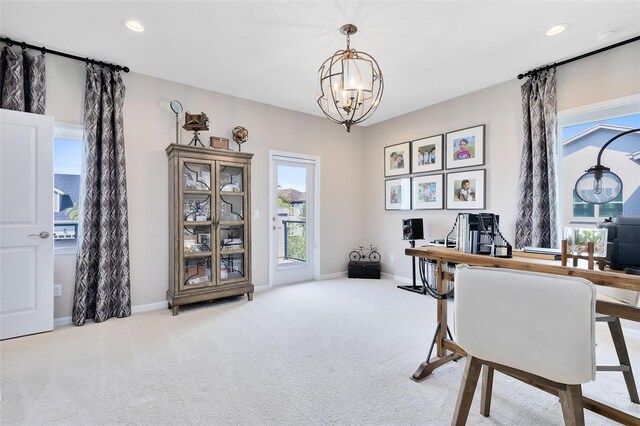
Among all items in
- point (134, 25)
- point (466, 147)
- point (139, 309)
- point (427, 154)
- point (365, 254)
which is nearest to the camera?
point (134, 25)

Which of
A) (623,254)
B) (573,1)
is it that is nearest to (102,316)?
(623,254)

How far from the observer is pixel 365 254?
17.5 feet

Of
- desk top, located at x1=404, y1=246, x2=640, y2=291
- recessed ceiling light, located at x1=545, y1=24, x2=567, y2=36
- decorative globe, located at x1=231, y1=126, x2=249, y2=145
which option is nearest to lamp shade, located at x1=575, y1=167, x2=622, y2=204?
recessed ceiling light, located at x1=545, y1=24, x2=567, y2=36

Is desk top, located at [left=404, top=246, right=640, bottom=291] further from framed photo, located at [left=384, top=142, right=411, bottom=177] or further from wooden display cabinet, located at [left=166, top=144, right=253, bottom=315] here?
framed photo, located at [left=384, top=142, right=411, bottom=177]

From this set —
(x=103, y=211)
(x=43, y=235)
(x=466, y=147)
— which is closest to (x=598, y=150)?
(x=466, y=147)

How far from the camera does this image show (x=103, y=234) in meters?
3.05

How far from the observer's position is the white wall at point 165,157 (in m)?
3.06

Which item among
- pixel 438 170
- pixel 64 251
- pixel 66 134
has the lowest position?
pixel 64 251

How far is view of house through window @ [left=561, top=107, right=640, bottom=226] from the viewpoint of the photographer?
9.14 feet

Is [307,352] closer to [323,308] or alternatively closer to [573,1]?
[323,308]

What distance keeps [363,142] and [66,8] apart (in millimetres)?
4182

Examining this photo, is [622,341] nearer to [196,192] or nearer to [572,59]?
[572,59]

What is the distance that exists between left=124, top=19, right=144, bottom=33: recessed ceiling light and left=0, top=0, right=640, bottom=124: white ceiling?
0.16 feet

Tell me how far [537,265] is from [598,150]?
7.65ft
